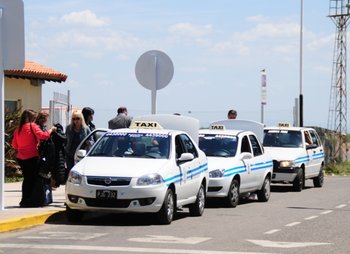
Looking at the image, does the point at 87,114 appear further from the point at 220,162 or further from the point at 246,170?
the point at 246,170

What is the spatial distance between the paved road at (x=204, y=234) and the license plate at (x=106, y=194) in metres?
0.52

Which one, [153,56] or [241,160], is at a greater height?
[153,56]

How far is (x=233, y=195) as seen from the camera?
1872 centimetres

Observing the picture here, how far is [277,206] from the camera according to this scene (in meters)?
19.7

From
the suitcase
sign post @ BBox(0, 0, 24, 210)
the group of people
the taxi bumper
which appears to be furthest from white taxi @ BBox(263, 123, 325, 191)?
sign post @ BBox(0, 0, 24, 210)

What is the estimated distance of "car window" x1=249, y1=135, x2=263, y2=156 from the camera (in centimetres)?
2075

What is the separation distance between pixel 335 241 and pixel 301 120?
2652 cm

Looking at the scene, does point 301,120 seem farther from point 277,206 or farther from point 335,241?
point 335,241

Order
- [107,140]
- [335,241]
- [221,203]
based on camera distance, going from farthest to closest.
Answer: [221,203] → [107,140] → [335,241]

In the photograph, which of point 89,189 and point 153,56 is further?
point 153,56

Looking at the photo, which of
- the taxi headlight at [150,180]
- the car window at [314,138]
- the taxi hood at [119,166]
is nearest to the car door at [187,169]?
the taxi hood at [119,166]

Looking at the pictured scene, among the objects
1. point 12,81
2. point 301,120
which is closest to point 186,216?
point 12,81

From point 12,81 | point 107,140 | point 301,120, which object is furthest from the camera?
point 301,120

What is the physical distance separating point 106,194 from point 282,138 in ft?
42.8
